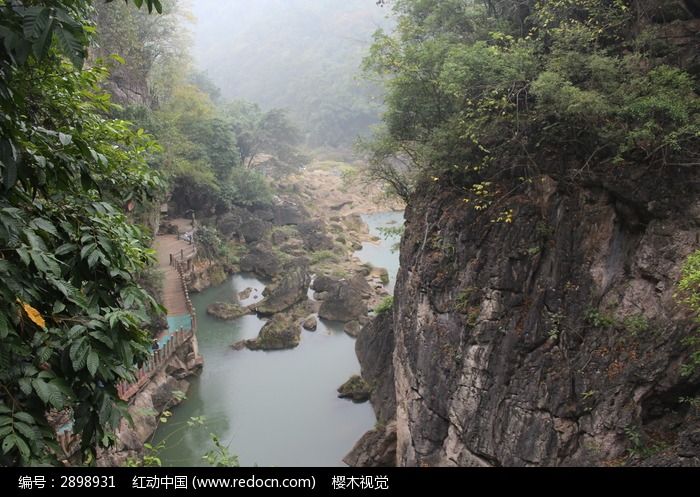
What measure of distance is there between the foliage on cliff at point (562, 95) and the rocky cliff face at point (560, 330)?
52 cm

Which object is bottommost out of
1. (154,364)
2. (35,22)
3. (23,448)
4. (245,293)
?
(245,293)

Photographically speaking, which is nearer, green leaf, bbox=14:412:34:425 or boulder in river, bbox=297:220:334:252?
green leaf, bbox=14:412:34:425

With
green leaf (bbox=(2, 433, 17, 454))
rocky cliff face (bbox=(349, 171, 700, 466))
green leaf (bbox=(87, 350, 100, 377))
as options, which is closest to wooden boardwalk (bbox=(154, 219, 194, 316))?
rocky cliff face (bbox=(349, 171, 700, 466))

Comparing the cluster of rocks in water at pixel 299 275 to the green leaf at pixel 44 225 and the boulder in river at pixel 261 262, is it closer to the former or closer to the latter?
the boulder in river at pixel 261 262

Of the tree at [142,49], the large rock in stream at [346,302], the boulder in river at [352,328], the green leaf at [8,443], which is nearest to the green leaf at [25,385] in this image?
the green leaf at [8,443]

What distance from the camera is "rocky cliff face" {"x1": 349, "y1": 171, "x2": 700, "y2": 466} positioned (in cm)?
666

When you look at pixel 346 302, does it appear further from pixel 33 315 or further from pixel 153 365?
pixel 33 315

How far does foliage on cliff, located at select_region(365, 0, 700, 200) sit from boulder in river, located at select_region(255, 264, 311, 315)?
13.6 metres

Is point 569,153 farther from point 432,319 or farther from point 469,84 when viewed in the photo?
point 432,319

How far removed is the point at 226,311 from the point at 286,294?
2.91 meters

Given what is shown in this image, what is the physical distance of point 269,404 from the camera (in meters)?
16.7

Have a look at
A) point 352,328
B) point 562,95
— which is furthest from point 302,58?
point 562,95

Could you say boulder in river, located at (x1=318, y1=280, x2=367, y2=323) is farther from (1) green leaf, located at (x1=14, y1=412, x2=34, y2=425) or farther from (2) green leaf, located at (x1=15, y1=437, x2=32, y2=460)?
(2) green leaf, located at (x1=15, y1=437, x2=32, y2=460)
